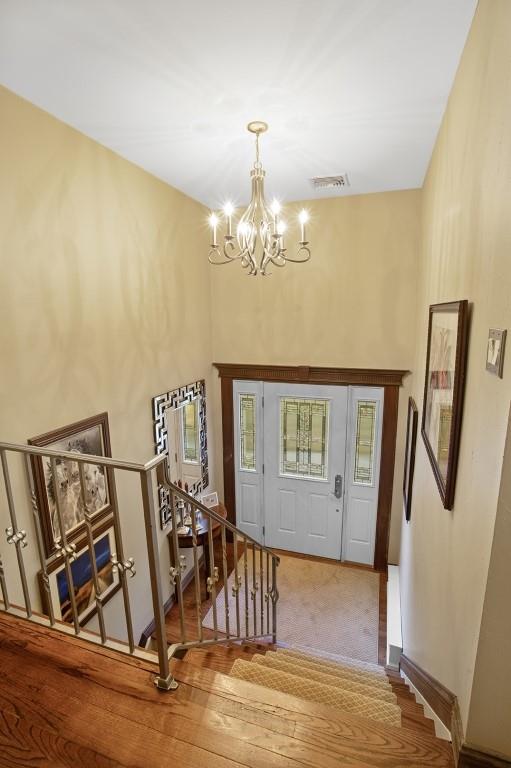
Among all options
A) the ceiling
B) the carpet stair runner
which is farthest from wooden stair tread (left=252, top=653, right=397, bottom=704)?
the ceiling

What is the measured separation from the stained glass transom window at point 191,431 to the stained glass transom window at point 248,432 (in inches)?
25.6

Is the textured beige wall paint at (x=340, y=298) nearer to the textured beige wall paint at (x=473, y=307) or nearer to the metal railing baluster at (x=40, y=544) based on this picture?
the textured beige wall paint at (x=473, y=307)

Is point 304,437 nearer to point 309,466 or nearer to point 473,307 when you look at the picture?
point 309,466

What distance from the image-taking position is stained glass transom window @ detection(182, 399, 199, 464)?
13.1ft

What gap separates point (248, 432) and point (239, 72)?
3.46 metres

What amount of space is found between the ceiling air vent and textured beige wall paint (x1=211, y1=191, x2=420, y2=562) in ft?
1.10

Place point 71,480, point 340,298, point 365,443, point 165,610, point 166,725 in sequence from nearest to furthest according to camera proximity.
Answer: point 166,725 → point 71,480 → point 165,610 → point 340,298 → point 365,443

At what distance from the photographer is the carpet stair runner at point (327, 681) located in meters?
1.90

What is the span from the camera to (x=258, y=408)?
4.50 meters

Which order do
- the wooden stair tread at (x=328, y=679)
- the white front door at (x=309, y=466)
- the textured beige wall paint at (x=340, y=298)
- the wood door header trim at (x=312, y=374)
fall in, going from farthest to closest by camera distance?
1. the white front door at (x=309, y=466)
2. the wood door header trim at (x=312, y=374)
3. the textured beige wall paint at (x=340, y=298)
4. the wooden stair tread at (x=328, y=679)

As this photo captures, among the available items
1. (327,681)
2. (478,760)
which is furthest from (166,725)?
(327,681)

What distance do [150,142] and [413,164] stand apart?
2.03 meters

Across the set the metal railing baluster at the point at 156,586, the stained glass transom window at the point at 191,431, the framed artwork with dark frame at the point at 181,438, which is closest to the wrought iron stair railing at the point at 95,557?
the metal railing baluster at the point at 156,586

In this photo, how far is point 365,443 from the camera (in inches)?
166
